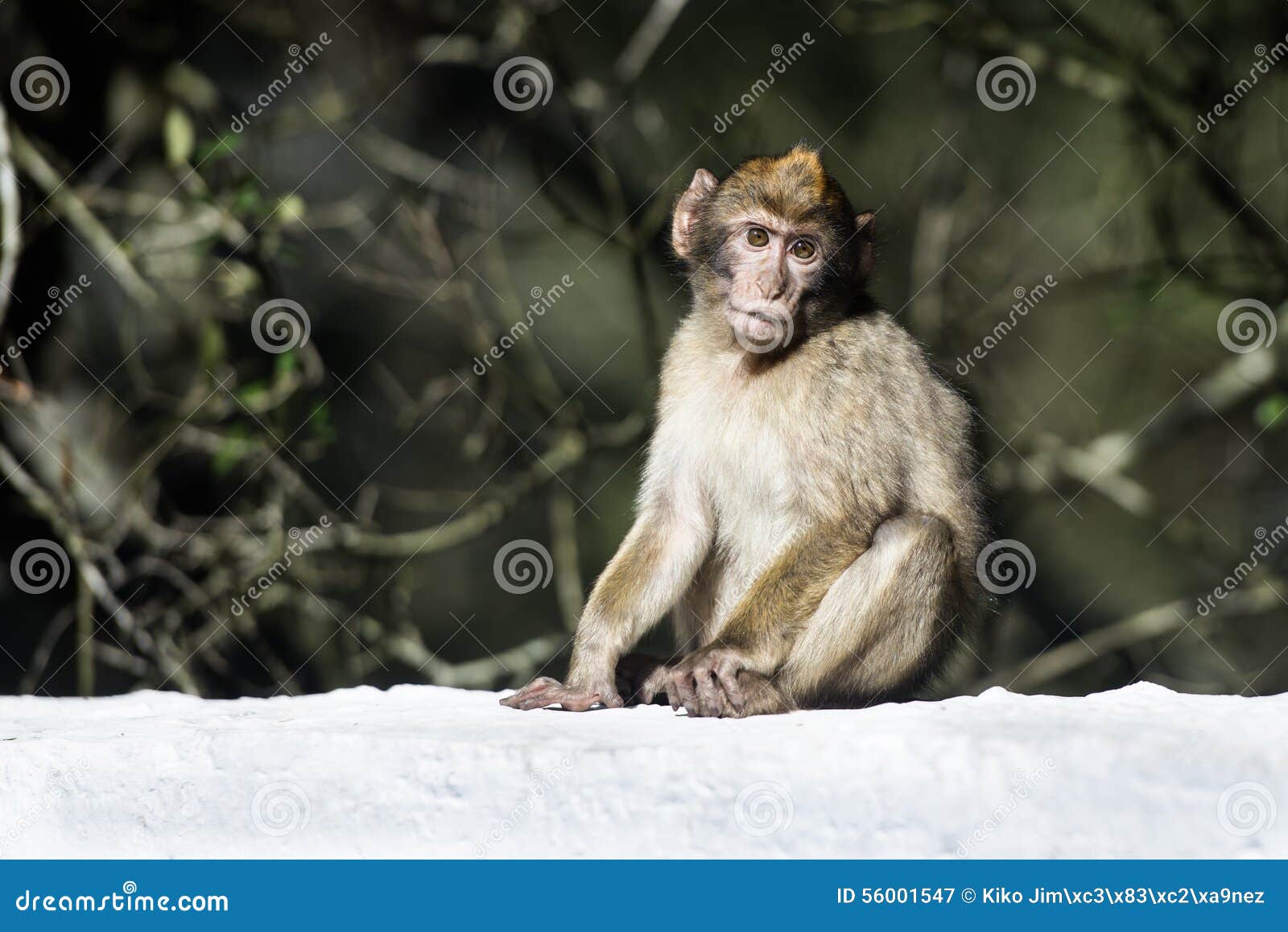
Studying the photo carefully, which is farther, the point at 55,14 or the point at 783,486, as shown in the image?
the point at 55,14

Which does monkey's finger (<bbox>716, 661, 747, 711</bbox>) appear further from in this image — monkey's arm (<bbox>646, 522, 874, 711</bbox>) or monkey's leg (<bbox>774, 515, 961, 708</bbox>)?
monkey's leg (<bbox>774, 515, 961, 708</bbox>)

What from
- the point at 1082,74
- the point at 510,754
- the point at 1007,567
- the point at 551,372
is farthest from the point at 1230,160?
the point at 510,754

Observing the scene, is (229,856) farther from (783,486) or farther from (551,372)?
(551,372)

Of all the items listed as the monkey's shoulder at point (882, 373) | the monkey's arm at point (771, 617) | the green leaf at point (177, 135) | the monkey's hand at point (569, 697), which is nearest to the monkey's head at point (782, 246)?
the monkey's shoulder at point (882, 373)

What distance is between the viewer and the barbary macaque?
4.62m

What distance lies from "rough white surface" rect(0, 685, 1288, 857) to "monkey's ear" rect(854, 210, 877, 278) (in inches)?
62.5

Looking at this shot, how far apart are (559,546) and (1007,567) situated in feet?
7.02

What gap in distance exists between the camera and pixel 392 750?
402cm

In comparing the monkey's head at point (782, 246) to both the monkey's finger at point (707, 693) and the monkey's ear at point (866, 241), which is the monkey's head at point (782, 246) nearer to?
the monkey's ear at point (866, 241)

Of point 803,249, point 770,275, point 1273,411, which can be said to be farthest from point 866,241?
point 1273,411

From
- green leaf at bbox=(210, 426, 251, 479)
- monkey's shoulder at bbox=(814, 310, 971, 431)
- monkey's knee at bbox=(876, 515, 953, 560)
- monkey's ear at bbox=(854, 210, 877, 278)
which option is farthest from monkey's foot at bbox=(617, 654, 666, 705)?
green leaf at bbox=(210, 426, 251, 479)

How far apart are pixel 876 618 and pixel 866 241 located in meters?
1.36

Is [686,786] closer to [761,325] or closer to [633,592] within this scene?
[633,592]

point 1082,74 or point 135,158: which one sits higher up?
point 1082,74
